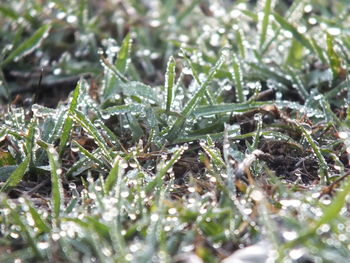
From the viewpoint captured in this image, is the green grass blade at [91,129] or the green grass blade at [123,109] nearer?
the green grass blade at [91,129]

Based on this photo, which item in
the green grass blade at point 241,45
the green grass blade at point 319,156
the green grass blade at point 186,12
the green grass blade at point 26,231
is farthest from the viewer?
the green grass blade at point 186,12

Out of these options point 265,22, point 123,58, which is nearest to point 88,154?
point 123,58

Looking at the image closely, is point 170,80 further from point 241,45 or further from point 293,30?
point 293,30

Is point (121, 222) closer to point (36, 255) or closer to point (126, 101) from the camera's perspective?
point (36, 255)

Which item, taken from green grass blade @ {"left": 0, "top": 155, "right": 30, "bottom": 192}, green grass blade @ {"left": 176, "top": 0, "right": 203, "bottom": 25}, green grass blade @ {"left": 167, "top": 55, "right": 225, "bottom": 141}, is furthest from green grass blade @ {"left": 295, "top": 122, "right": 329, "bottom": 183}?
green grass blade @ {"left": 176, "top": 0, "right": 203, "bottom": 25}

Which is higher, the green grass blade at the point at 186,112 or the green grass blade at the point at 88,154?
the green grass blade at the point at 186,112

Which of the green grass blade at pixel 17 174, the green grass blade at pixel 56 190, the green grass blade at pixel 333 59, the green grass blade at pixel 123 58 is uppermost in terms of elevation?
the green grass blade at pixel 333 59

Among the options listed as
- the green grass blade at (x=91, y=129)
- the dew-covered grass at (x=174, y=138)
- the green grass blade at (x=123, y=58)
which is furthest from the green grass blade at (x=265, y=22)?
the green grass blade at (x=91, y=129)

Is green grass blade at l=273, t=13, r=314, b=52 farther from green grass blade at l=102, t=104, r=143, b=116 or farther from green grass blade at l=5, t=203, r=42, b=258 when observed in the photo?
green grass blade at l=5, t=203, r=42, b=258

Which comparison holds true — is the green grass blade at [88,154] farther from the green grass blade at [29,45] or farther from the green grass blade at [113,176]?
the green grass blade at [29,45]

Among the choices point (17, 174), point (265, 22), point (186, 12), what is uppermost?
point (265, 22)
